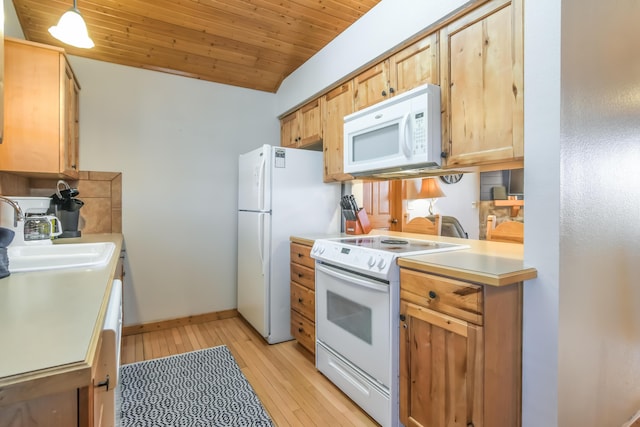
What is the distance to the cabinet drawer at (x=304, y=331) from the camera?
2436 mm

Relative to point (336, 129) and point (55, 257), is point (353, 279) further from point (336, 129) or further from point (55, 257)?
point (55, 257)

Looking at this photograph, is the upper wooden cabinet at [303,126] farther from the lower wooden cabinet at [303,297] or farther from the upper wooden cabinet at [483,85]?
the upper wooden cabinet at [483,85]

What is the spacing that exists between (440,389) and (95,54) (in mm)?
3402

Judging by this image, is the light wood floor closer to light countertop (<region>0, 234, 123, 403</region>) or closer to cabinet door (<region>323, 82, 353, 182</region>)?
light countertop (<region>0, 234, 123, 403</region>)

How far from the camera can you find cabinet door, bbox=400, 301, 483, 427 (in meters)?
1.33

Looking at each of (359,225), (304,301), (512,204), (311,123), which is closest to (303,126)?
(311,123)

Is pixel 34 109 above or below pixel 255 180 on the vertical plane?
above

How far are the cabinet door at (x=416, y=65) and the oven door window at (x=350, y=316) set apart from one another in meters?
1.33

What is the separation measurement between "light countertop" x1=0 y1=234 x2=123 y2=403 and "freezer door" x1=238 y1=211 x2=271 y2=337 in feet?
4.92

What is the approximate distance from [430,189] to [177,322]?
134 inches

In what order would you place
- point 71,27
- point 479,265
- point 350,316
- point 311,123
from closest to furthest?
1. point 479,265
2. point 71,27
3. point 350,316
4. point 311,123

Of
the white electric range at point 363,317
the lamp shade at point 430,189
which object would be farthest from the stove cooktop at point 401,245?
the lamp shade at point 430,189

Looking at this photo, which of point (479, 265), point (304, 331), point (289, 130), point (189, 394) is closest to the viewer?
point (479, 265)

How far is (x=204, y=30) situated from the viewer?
2.65 meters
